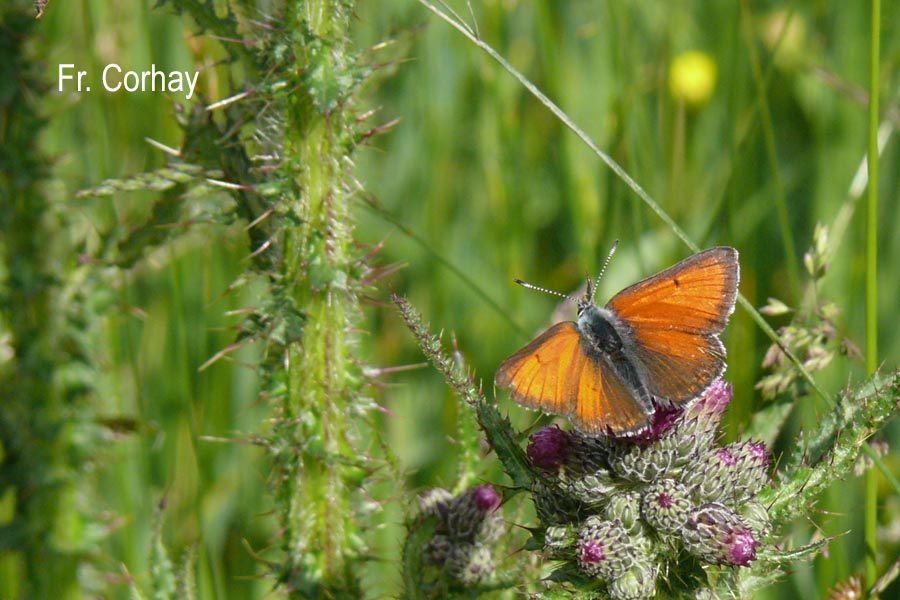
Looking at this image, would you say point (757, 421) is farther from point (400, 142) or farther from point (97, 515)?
point (400, 142)

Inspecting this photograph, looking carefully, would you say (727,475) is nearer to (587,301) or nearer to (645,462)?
(645,462)

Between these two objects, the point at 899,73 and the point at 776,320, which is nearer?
the point at 776,320

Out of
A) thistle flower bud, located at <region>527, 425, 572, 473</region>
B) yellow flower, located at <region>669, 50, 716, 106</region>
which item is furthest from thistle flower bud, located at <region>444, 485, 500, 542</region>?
yellow flower, located at <region>669, 50, 716, 106</region>

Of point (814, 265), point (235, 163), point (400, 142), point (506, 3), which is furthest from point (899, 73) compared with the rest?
point (235, 163)

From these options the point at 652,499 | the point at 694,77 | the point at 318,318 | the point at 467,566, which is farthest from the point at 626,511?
the point at 694,77

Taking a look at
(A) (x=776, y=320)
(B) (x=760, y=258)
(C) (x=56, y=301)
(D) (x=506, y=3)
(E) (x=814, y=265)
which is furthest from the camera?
(D) (x=506, y=3)

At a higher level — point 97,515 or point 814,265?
point 814,265
